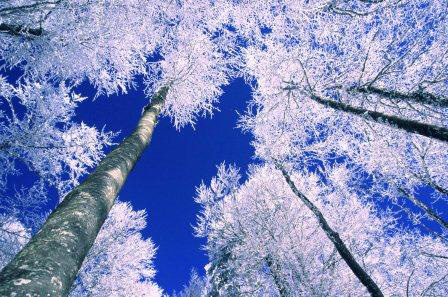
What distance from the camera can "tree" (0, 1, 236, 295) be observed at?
160 cm

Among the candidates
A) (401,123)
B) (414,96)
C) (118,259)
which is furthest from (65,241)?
(118,259)

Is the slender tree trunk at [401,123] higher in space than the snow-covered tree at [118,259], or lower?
lower

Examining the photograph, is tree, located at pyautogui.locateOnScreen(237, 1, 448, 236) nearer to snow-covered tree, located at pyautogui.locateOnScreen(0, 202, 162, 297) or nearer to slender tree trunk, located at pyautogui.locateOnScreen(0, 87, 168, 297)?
slender tree trunk, located at pyautogui.locateOnScreen(0, 87, 168, 297)

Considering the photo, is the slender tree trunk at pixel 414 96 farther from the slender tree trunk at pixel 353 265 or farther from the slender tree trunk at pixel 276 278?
the slender tree trunk at pixel 276 278

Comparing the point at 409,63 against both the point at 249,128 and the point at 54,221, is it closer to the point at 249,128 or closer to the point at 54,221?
the point at 249,128

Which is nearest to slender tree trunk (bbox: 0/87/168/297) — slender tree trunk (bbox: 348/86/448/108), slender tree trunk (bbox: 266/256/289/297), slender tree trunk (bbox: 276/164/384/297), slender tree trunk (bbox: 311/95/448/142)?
slender tree trunk (bbox: 311/95/448/142)

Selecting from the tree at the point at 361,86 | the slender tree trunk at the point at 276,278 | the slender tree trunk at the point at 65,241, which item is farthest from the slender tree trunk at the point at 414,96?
the slender tree trunk at the point at 276,278

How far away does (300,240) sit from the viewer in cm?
926

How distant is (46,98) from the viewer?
7.35m

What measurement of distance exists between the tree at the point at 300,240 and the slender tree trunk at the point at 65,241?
20.1 feet

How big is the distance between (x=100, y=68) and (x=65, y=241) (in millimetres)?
5774

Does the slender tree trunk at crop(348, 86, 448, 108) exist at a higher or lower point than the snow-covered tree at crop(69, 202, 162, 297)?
lower

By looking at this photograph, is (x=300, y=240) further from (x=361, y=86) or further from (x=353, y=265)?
(x=361, y=86)

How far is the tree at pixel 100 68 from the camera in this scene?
1.60 m
